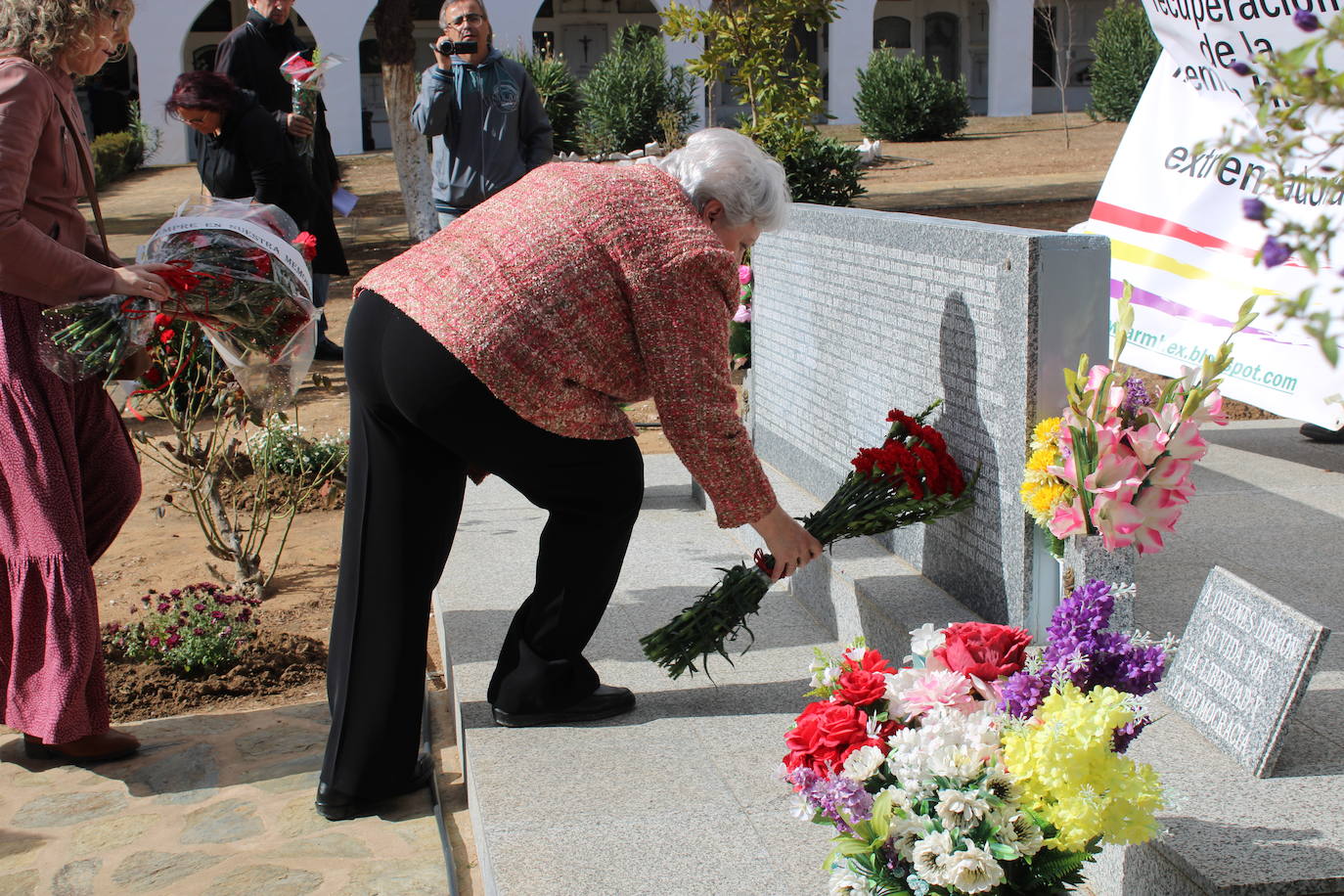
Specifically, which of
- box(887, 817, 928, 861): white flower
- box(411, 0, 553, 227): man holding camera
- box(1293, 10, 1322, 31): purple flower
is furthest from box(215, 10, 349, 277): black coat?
box(1293, 10, 1322, 31): purple flower

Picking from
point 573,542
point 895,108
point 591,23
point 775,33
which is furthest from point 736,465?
point 591,23

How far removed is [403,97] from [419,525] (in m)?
11.0

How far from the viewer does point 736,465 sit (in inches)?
102

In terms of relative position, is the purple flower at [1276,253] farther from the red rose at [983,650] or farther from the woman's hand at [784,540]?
the woman's hand at [784,540]

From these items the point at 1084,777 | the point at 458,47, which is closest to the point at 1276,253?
the point at 1084,777

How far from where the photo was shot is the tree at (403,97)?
12.7m

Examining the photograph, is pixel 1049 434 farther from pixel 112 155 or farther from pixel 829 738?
pixel 112 155

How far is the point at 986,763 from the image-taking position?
6.23ft

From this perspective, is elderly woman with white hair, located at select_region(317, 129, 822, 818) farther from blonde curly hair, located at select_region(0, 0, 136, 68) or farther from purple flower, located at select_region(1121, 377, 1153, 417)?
blonde curly hair, located at select_region(0, 0, 136, 68)

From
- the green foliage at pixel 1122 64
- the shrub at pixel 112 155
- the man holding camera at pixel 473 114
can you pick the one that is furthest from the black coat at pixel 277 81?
the green foliage at pixel 1122 64

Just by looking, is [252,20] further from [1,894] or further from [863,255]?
[1,894]

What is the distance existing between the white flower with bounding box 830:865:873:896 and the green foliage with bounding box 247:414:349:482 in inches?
166

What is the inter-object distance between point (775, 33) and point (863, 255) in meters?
6.15

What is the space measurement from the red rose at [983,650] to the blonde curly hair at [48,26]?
227 cm
